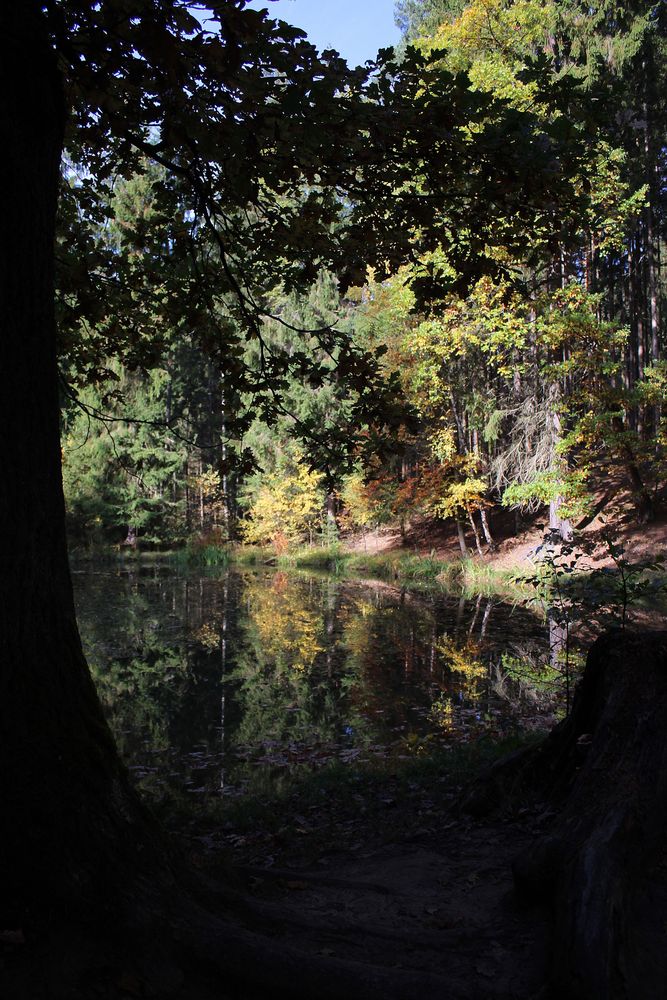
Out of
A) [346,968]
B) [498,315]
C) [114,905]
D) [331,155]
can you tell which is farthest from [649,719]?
[498,315]

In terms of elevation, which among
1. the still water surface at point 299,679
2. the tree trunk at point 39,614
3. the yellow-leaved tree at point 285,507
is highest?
the yellow-leaved tree at point 285,507

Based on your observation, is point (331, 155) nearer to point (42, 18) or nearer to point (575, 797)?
point (42, 18)

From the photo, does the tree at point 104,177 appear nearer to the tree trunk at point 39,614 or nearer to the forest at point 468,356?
the tree trunk at point 39,614

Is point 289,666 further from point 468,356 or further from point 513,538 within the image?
point 513,538

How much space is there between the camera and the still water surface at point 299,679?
7461 millimetres

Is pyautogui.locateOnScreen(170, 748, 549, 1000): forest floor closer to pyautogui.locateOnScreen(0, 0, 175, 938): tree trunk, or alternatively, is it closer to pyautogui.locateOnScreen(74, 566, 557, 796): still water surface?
pyautogui.locateOnScreen(0, 0, 175, 938): tree trunk

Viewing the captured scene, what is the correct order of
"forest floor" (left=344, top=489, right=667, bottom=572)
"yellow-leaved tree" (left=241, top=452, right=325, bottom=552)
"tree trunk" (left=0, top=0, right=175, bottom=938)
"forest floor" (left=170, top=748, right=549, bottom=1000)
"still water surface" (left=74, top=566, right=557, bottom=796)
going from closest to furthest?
1. "tree trunk" (left=0, top=0, right=175, bottom=938)
2. "forest floor" (left=170, top=748, right=549, bottom=1000)
3. "still water surface" (left=74, top=566, right=557, bottom=796)
4. "forest floor" (left=344, top=489, right=667, bottom=572)
5. "yellow-leaved tree" (left=241, top=452, right=325, bottom=552)

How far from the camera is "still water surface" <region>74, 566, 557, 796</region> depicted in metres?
7.46

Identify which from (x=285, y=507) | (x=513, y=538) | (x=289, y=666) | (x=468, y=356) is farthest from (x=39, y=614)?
(x=285, y=507)

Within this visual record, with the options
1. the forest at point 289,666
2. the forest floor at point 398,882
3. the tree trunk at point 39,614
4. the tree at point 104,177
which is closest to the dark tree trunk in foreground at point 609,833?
the forest at point 289,666

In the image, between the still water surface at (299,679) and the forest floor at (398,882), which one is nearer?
the forest floor at (398,882)

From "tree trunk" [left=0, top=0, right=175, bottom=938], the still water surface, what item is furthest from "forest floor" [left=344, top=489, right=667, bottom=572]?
"tree trunk" [left=0, top=0, right=175, bottom=938]

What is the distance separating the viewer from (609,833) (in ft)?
9.29

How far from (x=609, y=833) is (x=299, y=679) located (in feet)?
26.4
